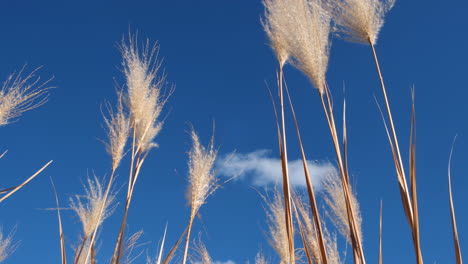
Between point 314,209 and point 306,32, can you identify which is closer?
point 314,209

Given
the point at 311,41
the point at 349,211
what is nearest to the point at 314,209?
the point at 349,211

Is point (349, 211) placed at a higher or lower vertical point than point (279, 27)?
lower

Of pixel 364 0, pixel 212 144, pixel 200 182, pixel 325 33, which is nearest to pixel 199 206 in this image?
pixel 200 182

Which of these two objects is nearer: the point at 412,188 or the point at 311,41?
the point at 412,188

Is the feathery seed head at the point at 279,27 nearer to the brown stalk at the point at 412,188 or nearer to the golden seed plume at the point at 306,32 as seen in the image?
the golden seed plume at the point at 306,32

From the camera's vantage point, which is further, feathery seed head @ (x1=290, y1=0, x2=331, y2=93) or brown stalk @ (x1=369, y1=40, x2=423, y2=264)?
feathery seed head @ (x1=290, y1=0, x2=331, y2=93)

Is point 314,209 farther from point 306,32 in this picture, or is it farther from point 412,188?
point 306,32

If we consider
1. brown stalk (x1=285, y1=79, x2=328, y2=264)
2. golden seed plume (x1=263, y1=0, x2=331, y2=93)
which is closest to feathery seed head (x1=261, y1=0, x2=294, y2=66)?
golden seed plume (x1=263, y1=0, x2=331, y2=93)

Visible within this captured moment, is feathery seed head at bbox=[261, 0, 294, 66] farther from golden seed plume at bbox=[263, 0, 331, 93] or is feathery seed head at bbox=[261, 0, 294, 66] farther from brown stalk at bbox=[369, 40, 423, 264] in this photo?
brown stalk at bbox=[369, 40, 423, 264]

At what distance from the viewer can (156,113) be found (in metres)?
2.52

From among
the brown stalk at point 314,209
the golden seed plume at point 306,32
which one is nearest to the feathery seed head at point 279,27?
the golden seed plume at point 306,32

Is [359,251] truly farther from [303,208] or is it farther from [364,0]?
[364,0]

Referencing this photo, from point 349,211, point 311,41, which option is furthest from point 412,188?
point 311,41

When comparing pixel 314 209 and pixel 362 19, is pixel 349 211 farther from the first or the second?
pixel 362 19
